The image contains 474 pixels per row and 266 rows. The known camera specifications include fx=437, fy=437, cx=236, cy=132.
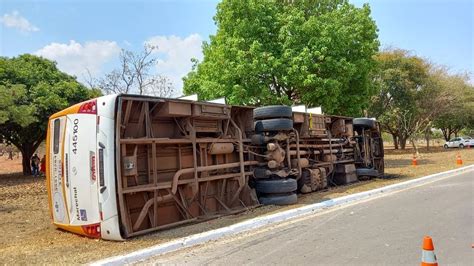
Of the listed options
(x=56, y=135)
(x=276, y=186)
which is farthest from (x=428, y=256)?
(x=56, y=135)

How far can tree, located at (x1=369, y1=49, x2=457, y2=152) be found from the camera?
4476 centimetres

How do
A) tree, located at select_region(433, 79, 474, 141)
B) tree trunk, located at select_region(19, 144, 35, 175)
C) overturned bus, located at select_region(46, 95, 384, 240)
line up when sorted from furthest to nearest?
tree, located at select_region(433, 79, 474, 141), tree trunk, located at select_region(19, 144, 35, 175), overturned bus, located at select_region(46, 95, 384, 240)

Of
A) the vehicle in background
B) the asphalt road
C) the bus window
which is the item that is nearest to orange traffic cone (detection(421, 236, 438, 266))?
the asphalt road

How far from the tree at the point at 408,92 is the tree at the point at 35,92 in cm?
2966

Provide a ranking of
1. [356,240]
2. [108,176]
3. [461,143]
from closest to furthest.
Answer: [356,240]
[108,176]
[461,143]

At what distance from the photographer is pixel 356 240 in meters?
6.99

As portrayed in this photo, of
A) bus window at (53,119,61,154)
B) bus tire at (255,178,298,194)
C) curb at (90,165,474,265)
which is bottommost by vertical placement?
curb at (90,165,474,265)

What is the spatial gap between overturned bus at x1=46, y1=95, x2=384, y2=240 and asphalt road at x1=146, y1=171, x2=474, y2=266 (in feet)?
5.49

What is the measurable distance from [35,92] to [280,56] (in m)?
13.6

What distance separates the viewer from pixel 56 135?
8617 millimetres

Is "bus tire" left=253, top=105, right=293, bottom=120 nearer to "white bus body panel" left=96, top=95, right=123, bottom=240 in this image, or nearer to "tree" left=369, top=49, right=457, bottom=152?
"white bus body panel" left=96, top=95, right=123, bottom=240

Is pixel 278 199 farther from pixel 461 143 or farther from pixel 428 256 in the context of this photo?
pixel 461 143

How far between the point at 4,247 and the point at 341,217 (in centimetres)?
644

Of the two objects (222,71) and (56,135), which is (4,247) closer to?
(56,135)
